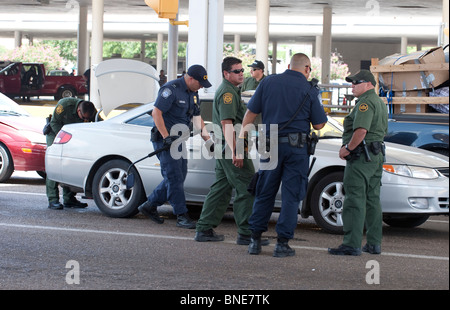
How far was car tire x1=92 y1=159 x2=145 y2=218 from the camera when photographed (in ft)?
29.3

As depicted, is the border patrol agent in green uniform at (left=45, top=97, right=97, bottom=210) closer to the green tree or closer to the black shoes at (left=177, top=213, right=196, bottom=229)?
the black shoes at (left=177, top=213, right=196, bottom=229)

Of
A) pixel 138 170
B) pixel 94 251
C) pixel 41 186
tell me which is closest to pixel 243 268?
pixel 94 251

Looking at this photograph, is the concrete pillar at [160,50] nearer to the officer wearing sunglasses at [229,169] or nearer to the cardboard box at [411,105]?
the cardboard box at [411,105]

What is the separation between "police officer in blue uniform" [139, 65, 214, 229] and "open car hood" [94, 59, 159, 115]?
3.12 meters

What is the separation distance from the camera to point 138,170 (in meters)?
8.91

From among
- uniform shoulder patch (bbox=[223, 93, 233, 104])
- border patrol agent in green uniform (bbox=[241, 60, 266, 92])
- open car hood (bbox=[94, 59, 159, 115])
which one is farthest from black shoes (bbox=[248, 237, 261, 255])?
open car hood (bbox=[94, 59, 159, 115])

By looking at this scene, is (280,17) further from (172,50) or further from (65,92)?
(172,50)

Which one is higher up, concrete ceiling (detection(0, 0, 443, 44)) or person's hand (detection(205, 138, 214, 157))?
concrete ceiling (detection(0, 0, 443, 44))

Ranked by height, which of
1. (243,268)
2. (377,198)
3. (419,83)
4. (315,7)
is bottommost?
(243,268)

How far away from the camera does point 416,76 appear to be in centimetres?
974

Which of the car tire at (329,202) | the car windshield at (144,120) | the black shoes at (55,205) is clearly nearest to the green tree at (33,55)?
the black shoes at (55,205)

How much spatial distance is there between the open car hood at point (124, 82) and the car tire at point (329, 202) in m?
4.23

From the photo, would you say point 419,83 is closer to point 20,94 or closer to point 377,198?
point 377,198
